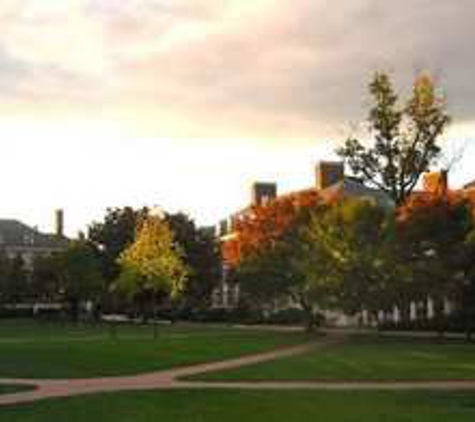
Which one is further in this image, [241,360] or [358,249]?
[358,249]

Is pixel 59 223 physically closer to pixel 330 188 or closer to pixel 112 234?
pixel 112 234

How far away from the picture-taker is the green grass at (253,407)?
19.5m

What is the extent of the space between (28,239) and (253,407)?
149770 millimetres

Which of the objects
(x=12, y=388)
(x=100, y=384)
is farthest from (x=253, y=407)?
(x=12, y=388)

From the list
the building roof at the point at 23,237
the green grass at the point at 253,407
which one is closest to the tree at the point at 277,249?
the green grass at the point at 253,407

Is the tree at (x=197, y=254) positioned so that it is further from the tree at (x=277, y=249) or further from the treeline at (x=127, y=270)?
the tree at (x=277, y=249)

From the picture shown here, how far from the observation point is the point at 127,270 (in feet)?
204

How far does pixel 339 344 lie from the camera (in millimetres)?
48156

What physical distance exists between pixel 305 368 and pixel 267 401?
31.5ft

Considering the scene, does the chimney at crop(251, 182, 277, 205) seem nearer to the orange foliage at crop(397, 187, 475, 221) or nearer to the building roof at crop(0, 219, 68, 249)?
the building roof at crop(0, 219, 68, 249)

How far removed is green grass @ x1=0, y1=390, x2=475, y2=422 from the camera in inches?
769

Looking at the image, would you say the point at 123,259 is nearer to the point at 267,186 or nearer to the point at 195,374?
the point at 195,374

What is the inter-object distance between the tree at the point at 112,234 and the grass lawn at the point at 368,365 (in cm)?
5792

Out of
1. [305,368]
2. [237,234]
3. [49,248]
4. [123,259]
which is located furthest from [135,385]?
[49,248]
